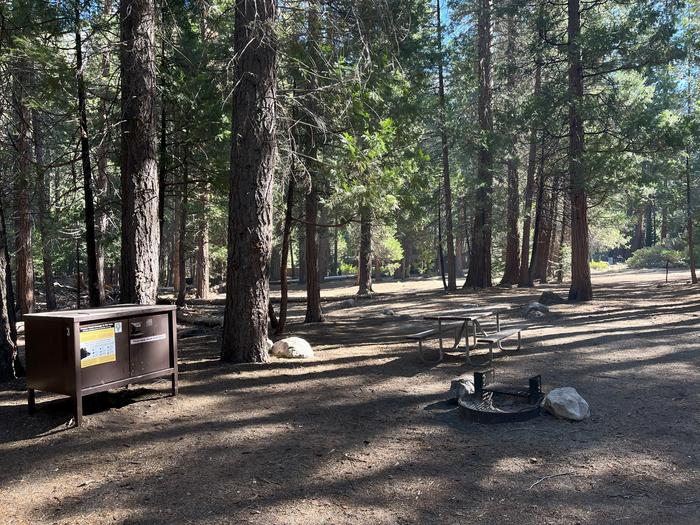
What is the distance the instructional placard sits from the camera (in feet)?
17.3

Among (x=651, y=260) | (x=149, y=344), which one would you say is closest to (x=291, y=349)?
(x=149, y=344)

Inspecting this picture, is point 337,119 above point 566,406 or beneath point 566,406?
above

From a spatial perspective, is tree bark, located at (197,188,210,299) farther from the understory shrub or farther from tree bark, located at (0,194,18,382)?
the understory shrub

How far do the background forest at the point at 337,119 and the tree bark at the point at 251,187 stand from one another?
13.1 inches

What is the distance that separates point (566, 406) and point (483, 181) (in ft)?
60.5

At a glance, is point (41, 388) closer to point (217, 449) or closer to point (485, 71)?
point (217, 449)

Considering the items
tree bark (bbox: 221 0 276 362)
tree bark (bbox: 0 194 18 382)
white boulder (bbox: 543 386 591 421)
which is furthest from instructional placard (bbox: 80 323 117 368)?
white boulder (bbox: 543 386 591 421)

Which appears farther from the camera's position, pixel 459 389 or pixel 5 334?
pixel 5 334

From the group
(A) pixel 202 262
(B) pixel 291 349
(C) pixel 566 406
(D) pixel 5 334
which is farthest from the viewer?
(A) pixel 202 262

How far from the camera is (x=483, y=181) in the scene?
901 inches

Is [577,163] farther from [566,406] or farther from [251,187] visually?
[566,406]

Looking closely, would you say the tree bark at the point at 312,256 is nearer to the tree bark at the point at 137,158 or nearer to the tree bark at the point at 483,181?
the tree bark at the point at 137,158

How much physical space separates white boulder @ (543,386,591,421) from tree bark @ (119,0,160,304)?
16.7 feet

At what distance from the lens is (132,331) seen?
581 centimetres
